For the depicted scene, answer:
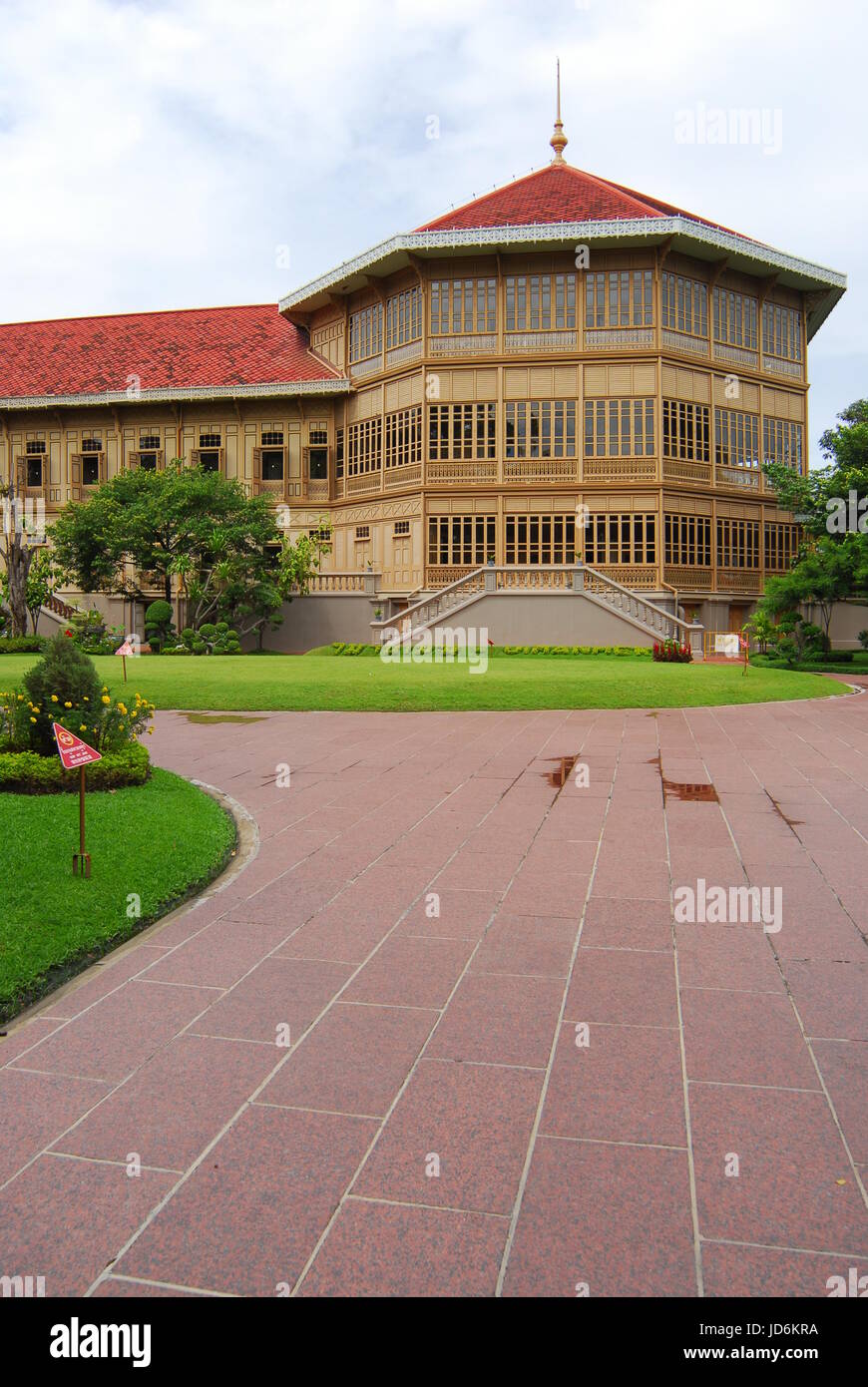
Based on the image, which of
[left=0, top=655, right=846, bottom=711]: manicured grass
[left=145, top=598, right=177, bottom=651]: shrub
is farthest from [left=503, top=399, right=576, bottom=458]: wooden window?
[left=145, top=598, right=177, bottom=651]: shrub

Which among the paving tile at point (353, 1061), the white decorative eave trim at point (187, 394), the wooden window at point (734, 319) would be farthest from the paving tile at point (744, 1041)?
the white decorative eave trim at point (187, 394)

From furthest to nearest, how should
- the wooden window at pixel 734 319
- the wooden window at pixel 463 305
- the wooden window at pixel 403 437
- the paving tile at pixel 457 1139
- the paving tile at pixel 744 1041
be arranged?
1. the wooden window at pixel 734 319
2. the wooden window at pixel 403 437
3. the wooden window at pixel 463 305
4. the paving tile at pixel 744 1041
5. the paving tile at pixel 457 1139

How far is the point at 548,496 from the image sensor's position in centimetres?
3456

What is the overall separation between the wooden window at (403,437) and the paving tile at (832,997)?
106 feet

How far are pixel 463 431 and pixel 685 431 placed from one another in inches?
317

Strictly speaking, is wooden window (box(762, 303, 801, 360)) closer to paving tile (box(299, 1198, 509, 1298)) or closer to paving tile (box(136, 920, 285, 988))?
paving tile (box(136, 920, 285, 988))

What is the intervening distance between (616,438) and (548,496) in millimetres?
3159

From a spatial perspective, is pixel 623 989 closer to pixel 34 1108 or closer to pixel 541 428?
pixel 34 1108

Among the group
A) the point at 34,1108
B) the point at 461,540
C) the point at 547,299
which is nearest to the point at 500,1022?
the point at 34,1108

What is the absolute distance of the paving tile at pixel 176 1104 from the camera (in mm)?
3316

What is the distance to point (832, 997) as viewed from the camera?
4570 millimetres

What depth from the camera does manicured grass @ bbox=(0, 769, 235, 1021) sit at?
16.6 feet

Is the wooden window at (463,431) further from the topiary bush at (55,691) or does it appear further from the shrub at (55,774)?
the shrub at (55,774)
